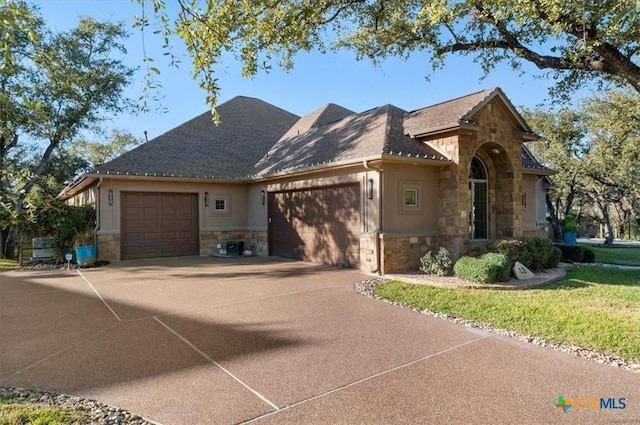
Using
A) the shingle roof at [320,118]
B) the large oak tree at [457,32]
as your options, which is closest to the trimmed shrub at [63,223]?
the large oak tree at [457,32]

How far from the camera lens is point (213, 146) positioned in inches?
640

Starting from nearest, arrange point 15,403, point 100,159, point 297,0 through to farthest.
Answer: point 15,403 → point 297,0 → point 100,159

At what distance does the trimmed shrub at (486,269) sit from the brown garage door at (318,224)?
2937 mm

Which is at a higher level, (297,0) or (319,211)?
(297,0)

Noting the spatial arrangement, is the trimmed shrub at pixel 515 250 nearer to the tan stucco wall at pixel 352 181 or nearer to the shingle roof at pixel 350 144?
the shingle roof at pixel 350 144

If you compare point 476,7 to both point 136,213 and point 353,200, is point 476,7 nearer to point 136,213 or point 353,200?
point 353,200

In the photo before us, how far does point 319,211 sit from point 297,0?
596 cm

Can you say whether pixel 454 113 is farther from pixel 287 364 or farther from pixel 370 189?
pixel 287 364

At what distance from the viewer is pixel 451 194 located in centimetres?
1027

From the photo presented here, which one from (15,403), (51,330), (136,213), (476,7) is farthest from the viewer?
(136,213)

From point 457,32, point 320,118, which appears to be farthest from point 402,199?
point 320,118

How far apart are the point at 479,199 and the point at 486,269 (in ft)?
14.4

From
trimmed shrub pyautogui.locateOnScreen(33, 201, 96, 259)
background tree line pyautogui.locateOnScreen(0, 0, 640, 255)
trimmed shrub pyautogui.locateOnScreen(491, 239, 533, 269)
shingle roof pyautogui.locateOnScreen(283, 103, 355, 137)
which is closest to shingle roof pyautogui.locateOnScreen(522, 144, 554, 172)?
background tree line pyautogui.locateOnScreen(0, 0, 640, 255)

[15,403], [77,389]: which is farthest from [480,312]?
[15,403]
